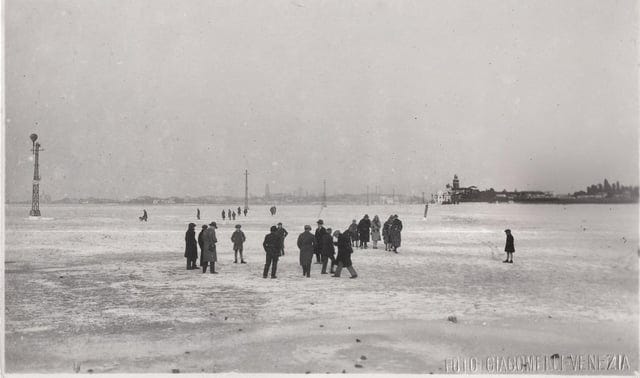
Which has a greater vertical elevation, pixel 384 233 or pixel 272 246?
pixel 272 246

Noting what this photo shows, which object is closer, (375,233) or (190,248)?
(190,248)

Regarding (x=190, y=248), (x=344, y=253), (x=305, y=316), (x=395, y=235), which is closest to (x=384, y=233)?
(x=395, y=235)

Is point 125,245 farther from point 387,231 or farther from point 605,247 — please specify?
point 605,247

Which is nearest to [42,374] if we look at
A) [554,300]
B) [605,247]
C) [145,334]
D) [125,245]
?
[145,334]

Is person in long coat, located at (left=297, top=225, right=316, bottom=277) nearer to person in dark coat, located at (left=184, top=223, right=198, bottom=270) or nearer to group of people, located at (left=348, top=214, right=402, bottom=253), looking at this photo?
person in dark coat, located at (left=184, top=223, right=198, bottom=270)

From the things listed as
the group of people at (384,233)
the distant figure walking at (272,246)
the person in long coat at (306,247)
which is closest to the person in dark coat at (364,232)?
the group of people at (384,233)

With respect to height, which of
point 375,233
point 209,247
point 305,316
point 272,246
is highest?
point 272,246

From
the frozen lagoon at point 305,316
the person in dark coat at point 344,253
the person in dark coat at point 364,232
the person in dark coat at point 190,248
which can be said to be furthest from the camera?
the person in dark coat at point 364,232

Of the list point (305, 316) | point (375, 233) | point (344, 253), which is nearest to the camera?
point (305, 316)

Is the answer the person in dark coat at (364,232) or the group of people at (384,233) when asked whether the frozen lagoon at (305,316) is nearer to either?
the group of people at (384,233)

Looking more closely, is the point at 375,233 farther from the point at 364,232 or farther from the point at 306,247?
the point at 306,247

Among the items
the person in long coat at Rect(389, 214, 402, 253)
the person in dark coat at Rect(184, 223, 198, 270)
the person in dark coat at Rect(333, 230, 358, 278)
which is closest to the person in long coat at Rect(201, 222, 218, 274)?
the person in dark coat at Rect(184, 223, 198, 270)
